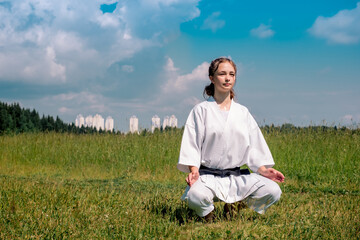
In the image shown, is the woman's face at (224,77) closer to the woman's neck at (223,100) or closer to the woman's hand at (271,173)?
the woman's neck at (223,100)

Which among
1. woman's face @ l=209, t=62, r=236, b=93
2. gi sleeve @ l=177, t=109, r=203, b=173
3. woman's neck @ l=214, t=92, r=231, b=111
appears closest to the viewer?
gi sleeve @ l=177, t=109, r=203, b=173

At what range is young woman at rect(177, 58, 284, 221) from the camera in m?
4.34

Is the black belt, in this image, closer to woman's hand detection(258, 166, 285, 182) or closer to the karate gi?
the karate gi

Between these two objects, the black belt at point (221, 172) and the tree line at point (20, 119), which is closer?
the black belt at point (221, 172)

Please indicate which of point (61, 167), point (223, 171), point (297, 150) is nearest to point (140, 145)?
point (61, 167)

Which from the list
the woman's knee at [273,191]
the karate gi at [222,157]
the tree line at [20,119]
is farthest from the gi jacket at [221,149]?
the tree line at [20,119]

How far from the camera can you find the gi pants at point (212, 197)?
13.8ft

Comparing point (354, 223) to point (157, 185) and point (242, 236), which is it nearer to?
point (242, 236)

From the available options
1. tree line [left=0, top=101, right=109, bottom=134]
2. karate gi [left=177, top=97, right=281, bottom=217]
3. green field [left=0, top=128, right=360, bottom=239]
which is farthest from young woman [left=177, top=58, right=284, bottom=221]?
tree line [left=0, top=101, right=109, bottom=134]

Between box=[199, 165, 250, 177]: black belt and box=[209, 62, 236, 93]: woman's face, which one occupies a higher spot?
box=[209, 62, 236, 93]: woman's face

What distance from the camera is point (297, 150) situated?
34.2 ft

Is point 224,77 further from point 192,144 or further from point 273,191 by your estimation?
point 273,191

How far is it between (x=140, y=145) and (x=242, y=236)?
820 cm

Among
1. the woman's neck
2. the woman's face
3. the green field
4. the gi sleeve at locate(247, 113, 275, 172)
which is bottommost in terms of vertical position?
the green field
